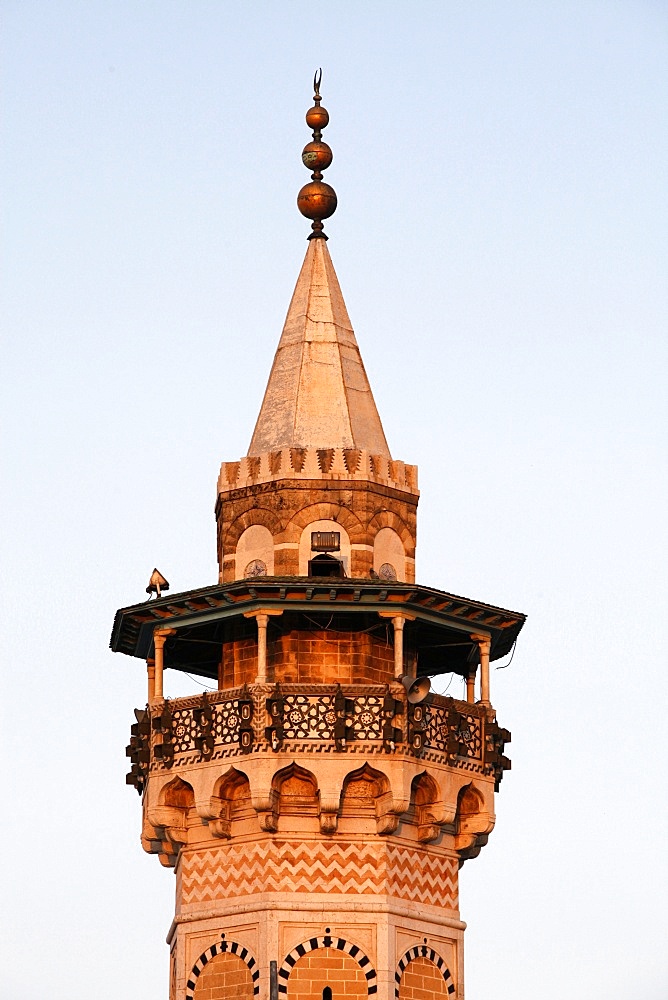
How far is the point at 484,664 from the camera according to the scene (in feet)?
191

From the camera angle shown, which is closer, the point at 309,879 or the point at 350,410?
the point at 309,879

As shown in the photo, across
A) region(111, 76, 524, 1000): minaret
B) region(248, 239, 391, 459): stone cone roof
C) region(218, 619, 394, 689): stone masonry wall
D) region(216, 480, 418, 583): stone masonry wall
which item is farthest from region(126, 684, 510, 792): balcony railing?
region(248, 239, 391, 459): stone cone roof

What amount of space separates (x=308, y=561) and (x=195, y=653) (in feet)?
12.1

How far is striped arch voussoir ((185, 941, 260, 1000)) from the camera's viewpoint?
55.8 metres

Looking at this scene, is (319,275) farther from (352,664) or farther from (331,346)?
(352,664)

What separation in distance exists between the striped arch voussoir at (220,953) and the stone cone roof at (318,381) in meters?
8.93

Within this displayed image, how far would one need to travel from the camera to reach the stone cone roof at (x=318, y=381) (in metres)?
59.7

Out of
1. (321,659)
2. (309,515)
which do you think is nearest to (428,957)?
(321,659)

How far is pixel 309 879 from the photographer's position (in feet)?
185

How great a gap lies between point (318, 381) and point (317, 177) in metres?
4.12

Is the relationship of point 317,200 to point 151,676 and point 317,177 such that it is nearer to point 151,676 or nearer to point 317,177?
point 317,177

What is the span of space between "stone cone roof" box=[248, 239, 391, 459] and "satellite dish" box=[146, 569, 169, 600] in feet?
10.3

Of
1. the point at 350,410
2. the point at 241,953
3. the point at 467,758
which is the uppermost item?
the point at 350,410

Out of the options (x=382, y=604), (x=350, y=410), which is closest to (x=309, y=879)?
(x=382, y=604)
